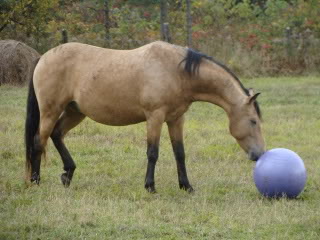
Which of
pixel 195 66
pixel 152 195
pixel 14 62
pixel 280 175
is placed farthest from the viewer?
pixel 14 62

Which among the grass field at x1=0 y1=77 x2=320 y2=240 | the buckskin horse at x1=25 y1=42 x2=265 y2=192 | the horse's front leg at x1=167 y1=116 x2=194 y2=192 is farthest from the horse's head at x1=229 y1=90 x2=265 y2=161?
the horse's front leg at x1=167 y1=116 x2=194 y2=192

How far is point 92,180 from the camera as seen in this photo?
9422 millimetres

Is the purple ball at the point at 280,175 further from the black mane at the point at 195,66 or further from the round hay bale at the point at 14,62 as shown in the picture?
the round hay bale at the point at 14,62

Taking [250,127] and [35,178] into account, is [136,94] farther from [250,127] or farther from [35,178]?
[35,178]

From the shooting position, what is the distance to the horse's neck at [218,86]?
28.5 ft

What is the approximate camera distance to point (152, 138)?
8.77 m

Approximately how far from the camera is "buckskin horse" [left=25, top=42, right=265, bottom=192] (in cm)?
866

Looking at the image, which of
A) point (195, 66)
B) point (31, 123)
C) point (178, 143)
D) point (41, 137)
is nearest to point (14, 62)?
point (31, 123)

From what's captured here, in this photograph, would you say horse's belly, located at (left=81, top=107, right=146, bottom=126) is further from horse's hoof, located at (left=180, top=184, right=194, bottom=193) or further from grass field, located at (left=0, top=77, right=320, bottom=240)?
horse's hoof, located at (left=180, top=184, right=194, bottom=193)

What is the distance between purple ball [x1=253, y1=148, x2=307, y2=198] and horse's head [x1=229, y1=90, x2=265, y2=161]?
0.22 metres

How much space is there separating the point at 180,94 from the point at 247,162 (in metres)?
2.59

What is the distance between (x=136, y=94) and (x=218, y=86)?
1.01 m

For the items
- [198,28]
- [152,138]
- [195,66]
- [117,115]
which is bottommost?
[198,28]

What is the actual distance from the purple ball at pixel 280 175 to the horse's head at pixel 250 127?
0.73 feet
